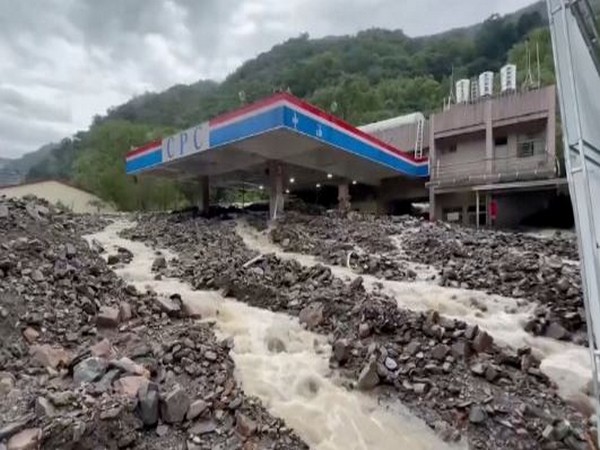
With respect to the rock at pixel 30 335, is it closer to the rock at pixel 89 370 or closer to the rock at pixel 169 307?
the rock at pixel 89 370

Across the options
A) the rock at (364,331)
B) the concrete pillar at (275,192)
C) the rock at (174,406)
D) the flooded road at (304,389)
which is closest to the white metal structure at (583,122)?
the flooded road at (304,389)

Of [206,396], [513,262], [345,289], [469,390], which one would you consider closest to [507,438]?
[469,390]

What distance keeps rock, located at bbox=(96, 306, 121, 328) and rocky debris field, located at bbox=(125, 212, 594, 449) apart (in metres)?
2.17

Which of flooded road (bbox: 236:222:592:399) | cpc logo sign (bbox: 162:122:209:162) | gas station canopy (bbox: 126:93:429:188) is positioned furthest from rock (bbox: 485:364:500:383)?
cpc logo sign (bbox: 162:122:209:162)

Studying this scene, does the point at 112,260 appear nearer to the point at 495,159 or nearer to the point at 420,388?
the point at 420,388

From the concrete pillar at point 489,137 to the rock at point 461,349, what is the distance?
15.2 meters

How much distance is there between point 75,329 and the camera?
18.4ft

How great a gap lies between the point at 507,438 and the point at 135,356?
3854mm

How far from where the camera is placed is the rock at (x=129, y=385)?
14.2 ft

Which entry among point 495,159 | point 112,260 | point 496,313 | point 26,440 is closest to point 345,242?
point 496,313

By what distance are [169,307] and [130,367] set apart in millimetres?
1957

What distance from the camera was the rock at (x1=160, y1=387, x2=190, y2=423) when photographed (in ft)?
14.1

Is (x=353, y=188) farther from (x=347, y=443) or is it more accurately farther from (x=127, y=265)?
(x=347, y=443)

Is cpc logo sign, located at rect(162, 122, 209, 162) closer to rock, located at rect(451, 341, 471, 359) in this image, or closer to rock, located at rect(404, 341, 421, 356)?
rock, located at rect(404, 341, 421, 356)
